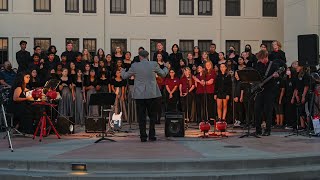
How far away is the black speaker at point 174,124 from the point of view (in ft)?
45.1

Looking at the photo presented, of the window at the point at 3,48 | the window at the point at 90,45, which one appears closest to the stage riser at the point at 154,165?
the window at the point at 90,45

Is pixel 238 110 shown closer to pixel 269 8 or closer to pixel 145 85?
pixel 145 85

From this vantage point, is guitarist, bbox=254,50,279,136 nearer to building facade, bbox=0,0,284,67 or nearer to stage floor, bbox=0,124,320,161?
stage floor, bbox=0,124,320,161

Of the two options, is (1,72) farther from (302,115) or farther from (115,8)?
(115,8)

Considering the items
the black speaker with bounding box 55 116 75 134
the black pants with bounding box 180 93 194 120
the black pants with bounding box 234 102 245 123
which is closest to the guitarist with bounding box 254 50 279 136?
the black pants with bounding box 234 102 245 123

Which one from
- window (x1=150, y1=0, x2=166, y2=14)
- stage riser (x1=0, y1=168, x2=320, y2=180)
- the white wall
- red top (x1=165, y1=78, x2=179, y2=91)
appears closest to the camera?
stage riser (x1=0, y1=168, x2=320, y2=180)

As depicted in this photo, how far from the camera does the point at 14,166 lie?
32.8 ft

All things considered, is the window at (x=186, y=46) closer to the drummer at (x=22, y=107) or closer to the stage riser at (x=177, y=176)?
the drummer at (x=22, y=107)

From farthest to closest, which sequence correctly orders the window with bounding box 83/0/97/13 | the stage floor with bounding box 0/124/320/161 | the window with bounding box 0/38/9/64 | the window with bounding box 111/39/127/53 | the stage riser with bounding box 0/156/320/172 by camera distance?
the window with bounding box 111/39/127/53 < the window with bounding box 83/0/97/13 < the window with bounding box 0/38/9/64 < the stage floor with bounding box 0/124/320/161 < the stage riser with bounding box 0/156/320/172

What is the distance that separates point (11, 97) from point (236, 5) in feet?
73.6

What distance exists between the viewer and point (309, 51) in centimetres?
1464

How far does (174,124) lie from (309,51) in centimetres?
444

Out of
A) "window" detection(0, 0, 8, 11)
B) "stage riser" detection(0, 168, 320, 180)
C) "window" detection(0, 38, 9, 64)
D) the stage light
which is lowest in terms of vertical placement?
"stage riser" detection(0, 168, 320, 180)

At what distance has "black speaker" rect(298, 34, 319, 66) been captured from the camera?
1453 cm
